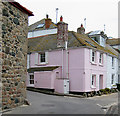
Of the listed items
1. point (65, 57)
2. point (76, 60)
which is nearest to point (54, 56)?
point (65, 57)

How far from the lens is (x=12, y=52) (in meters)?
9.60

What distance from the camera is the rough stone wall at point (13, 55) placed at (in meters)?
9.01

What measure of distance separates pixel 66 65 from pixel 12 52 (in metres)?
10.9

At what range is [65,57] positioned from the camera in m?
20.2

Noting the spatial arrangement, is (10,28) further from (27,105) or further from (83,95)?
(83,95)

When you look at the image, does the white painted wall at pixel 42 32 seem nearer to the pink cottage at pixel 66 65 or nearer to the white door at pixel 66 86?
the pink cottage at pixel 66 65

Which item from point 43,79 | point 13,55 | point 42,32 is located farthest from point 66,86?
point 42,32

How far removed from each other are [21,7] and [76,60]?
1039 cm

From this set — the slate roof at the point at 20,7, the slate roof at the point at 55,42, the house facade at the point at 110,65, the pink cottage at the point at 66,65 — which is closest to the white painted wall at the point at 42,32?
the slate roof at the point at 55,42

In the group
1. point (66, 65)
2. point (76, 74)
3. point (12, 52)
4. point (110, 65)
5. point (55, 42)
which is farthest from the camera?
point (110, 65)

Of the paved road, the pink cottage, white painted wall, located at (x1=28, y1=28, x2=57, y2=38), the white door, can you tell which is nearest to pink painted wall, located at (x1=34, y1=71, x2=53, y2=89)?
the pink cottage

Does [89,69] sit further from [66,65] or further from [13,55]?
[13,55]

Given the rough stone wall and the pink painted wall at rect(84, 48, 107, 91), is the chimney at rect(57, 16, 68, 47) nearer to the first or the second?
the pink painted wall at rect(84, 48, 107, 91)

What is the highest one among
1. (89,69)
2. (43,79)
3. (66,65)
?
(66,65)
